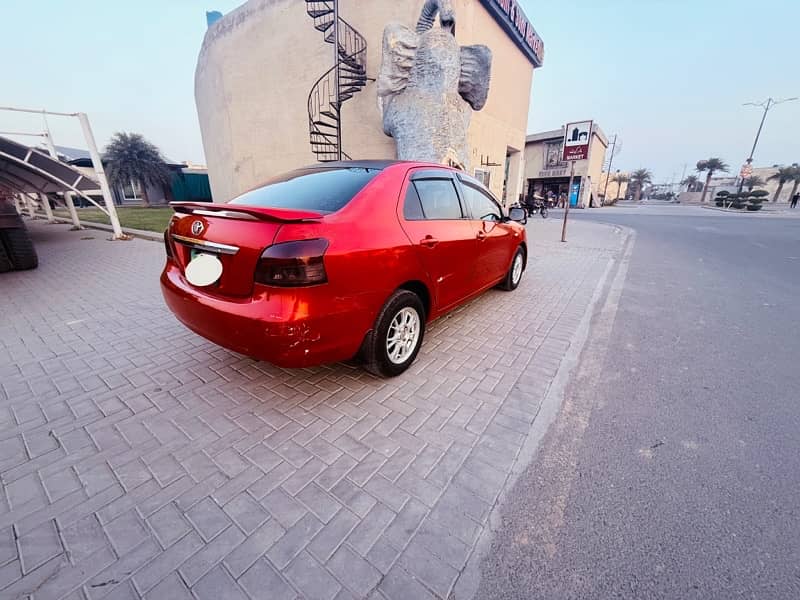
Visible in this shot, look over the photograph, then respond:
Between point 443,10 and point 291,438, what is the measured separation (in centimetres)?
1103

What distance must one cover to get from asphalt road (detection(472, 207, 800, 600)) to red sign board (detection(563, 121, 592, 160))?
6.58m

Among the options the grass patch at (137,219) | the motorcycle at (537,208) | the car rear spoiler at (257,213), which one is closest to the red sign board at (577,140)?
the car rear spoiler at (257,213)

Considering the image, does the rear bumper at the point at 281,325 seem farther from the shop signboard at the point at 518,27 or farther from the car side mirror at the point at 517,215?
the shop signboard at the point at 518,27

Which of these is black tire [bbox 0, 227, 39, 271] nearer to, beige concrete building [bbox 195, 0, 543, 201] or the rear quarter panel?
the rear quarter panel

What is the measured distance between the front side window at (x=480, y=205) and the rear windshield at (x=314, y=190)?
135cm

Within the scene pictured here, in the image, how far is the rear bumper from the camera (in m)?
1.99

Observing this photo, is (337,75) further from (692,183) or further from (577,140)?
(692,183)

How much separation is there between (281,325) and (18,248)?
22.3 ft

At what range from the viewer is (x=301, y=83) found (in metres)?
13.2

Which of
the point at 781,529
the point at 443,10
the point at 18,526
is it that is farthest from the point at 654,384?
the point at 443,10

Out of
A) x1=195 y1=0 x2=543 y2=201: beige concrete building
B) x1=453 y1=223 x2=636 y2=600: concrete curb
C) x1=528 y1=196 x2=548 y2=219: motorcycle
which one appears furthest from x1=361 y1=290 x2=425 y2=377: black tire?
x1=528 y1=196 x2=548 y2=219: motorcycle

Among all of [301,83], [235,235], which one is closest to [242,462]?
[235,235]

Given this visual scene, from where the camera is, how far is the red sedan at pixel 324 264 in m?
2.00

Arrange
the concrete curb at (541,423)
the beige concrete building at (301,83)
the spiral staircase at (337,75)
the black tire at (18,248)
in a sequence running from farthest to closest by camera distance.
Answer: the beige concrete building at (301,83)
the spiral staircase at (337,75)
the black tire at (18,248)
the concrete curb at (541,423)
